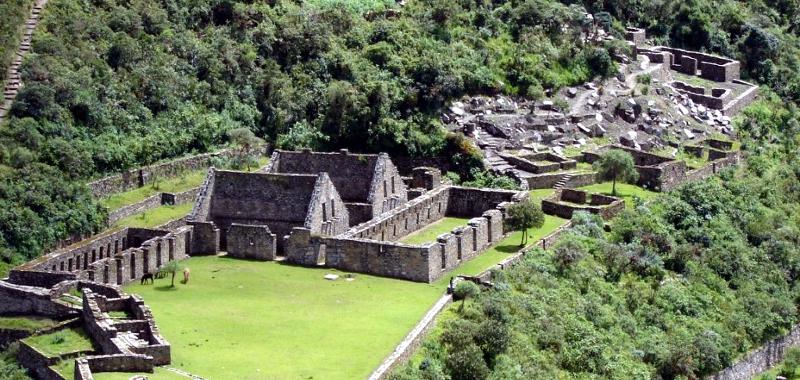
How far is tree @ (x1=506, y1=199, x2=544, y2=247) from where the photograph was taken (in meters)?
82.4

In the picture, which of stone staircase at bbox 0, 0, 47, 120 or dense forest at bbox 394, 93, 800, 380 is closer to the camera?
dense forest at bbox 394, 93, 800, 380

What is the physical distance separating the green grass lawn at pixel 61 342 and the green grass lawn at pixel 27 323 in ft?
3.84

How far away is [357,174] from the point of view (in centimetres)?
8675

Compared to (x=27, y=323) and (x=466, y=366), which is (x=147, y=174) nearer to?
(x=27, y=323)

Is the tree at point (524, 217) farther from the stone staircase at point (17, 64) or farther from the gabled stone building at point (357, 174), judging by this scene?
the stone staircase at point (17, 64)

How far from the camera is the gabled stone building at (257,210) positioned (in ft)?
262

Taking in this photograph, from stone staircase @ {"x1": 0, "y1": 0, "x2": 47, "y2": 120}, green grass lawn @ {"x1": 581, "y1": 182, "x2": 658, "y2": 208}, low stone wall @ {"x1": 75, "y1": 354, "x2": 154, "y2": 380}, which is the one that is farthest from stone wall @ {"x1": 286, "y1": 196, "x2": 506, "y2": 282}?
stone staircase @ {"x1": 0, "y1": 0, "x2": 47, "y2": 120}

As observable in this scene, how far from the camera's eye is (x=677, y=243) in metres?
90.1

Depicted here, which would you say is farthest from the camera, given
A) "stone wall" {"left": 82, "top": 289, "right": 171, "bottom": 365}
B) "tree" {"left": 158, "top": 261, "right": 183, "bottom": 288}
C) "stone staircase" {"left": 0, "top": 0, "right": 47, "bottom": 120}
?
"stone staircase" {"left": 0, "top": 0, "right": 47, "bottom": 120}

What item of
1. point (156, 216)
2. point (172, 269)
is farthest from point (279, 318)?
point (156, 216)

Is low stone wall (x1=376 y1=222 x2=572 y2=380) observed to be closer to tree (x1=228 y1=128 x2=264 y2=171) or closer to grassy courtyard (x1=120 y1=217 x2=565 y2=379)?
grassy courtyard (x1=120 y1=217 x2=565 y2=379)

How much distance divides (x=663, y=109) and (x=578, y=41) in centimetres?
754

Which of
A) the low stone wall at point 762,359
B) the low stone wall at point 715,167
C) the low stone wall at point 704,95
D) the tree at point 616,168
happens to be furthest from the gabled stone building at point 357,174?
the low stone wall at point 704,95

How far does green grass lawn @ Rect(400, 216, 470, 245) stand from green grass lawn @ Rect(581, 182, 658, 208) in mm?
9250
